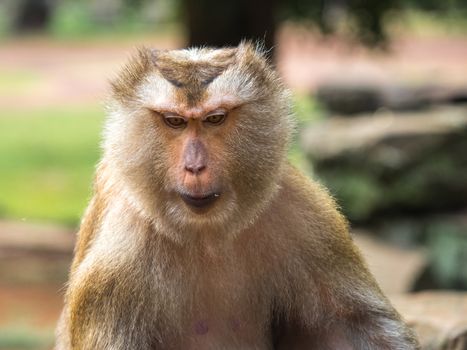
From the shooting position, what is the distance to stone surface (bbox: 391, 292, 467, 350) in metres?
6.06

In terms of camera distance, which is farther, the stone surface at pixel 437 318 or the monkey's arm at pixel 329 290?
the stone surface at pixel 437 318

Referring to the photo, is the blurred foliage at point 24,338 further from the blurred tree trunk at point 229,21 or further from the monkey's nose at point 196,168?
the monkey's nose at point 196,168

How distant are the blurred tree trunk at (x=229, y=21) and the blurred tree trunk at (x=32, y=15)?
25151mm

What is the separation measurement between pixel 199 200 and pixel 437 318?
8.22 ft

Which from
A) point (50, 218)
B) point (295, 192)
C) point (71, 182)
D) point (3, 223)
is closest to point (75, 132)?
point (71, 182)

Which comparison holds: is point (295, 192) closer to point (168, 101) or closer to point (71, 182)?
point (168, 101)

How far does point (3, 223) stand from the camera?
14.4 meters

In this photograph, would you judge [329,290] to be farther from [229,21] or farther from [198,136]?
[229,21]

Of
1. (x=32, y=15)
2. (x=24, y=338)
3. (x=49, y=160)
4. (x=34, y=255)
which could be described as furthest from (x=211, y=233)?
(x=32, y=15)

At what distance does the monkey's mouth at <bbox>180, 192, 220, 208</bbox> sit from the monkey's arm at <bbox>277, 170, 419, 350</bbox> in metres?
0.72

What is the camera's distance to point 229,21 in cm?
1221

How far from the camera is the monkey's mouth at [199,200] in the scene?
14.3 ft

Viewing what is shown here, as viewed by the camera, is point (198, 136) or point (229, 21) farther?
point (229, 21)

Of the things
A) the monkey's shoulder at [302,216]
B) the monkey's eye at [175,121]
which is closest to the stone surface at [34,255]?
the monkey's shoulder at [302,216]
